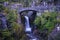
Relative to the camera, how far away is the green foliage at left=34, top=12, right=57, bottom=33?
139 ft

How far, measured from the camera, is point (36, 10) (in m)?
54.7

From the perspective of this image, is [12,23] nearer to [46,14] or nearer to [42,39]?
[42,39]

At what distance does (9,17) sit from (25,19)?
16614mm

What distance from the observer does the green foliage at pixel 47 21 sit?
42.5 m

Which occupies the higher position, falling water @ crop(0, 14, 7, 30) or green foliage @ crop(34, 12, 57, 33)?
falling water @ crop(0, 14, 7, 30)

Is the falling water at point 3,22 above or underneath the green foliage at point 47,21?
above

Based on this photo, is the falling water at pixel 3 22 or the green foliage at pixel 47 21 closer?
the falling water at pixel 3 22

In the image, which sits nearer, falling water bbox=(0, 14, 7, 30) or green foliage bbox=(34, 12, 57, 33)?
falling water bbox=(0, 14, 7, 30)

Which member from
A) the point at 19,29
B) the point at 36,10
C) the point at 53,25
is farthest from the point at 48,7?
the point at 19,29

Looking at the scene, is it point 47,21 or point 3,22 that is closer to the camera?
point 3,22

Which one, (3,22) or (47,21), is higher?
(3,22)

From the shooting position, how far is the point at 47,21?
1772 inches

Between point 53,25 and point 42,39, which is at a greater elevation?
point 53,25

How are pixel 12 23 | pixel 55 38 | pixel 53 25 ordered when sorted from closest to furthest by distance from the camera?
pixel 55 38 < pixel 12 23 < pixel 53 25
